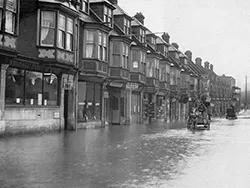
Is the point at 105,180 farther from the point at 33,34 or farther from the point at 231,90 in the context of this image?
the point at 231,90

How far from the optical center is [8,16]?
1839cm

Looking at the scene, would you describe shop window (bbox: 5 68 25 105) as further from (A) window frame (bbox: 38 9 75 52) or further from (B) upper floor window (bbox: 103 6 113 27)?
(B) upper floor window (bbox: 103 6 113 27)

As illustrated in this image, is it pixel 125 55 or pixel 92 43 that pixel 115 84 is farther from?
pixel 92 43

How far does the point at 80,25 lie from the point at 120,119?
11497mm

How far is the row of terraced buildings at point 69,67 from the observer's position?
64.4 feet

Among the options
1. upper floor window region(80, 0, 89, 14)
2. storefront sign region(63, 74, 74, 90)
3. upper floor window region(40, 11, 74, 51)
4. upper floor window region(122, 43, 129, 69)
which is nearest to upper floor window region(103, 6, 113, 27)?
upper floor window region(80, 0, 89, 14)

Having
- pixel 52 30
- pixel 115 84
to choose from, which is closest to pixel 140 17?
pixel 115 84

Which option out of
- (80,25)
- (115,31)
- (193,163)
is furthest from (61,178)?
(115,31)

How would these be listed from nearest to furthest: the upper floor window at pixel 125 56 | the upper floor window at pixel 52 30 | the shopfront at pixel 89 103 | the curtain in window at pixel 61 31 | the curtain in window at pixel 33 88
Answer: the curtain in window at pixel 33 88 < the upper floor window at pixel 52 30 < the curtain in window at pixel 61 31 < the shopfront at pixel 89 103 < the upper floor window at pixel 125 56

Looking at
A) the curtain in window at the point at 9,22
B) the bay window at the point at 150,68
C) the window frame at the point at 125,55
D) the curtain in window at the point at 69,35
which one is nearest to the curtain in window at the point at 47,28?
the curtain in window at the point at 69,35

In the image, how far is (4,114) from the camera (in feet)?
62.1

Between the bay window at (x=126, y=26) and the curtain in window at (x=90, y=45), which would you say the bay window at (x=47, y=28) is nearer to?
the curtain in window at (x=90, y=45)

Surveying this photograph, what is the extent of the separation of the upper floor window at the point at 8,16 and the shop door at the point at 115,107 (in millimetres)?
16715

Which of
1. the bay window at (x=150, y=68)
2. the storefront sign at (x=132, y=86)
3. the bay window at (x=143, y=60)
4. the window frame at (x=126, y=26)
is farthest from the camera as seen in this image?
the bay window at (x=150, y=68)
